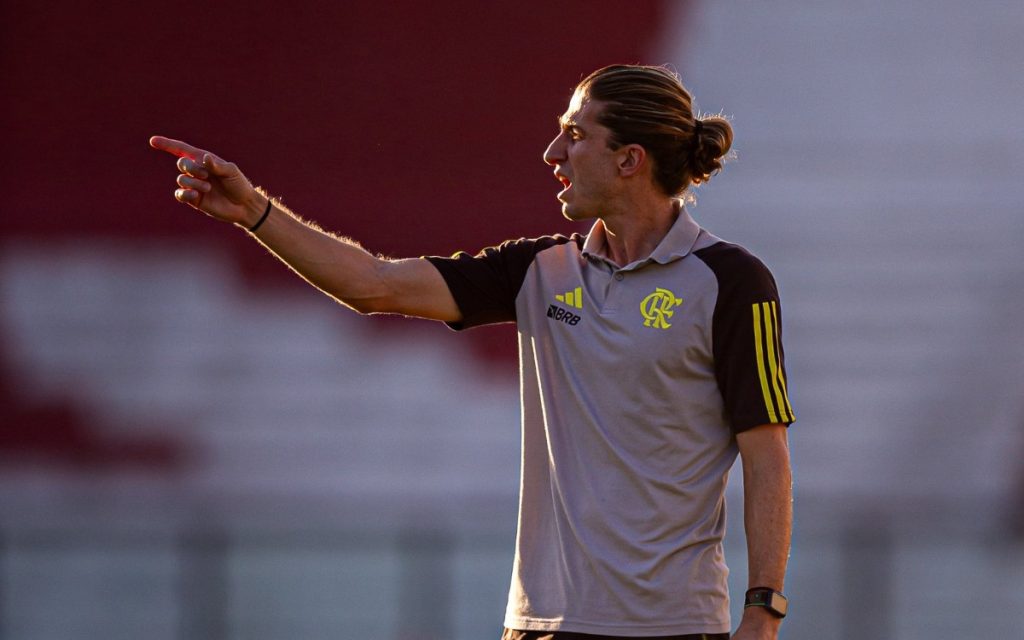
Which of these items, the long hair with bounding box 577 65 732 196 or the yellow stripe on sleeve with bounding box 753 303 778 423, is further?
the long hair with bounding box 577 65 732 196

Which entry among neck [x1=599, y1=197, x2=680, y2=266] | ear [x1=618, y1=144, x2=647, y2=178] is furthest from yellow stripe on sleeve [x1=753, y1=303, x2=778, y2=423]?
ear [x1=618, y1=144, x2=647, y2=178]

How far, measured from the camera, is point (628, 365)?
2.98m

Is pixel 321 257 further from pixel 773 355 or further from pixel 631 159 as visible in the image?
pixel 773 355

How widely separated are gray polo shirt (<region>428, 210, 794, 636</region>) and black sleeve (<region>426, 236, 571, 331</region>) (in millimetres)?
186

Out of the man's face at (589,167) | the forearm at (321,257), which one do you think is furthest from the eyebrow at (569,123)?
the forearm at (321,257)

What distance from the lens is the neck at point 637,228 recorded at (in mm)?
3156

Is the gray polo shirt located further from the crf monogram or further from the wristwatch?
the wristwatch

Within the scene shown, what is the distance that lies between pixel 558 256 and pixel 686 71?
5198 mm

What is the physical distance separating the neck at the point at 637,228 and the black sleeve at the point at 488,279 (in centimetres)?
16

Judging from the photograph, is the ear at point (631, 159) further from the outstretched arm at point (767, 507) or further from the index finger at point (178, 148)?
the index finger at point (178, 148)

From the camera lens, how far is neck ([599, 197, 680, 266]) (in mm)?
3156

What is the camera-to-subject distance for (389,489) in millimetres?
7785

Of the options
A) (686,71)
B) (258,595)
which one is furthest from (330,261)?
(686,71)

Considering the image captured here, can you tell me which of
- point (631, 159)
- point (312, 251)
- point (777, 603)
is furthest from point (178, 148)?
point (777, 603)
